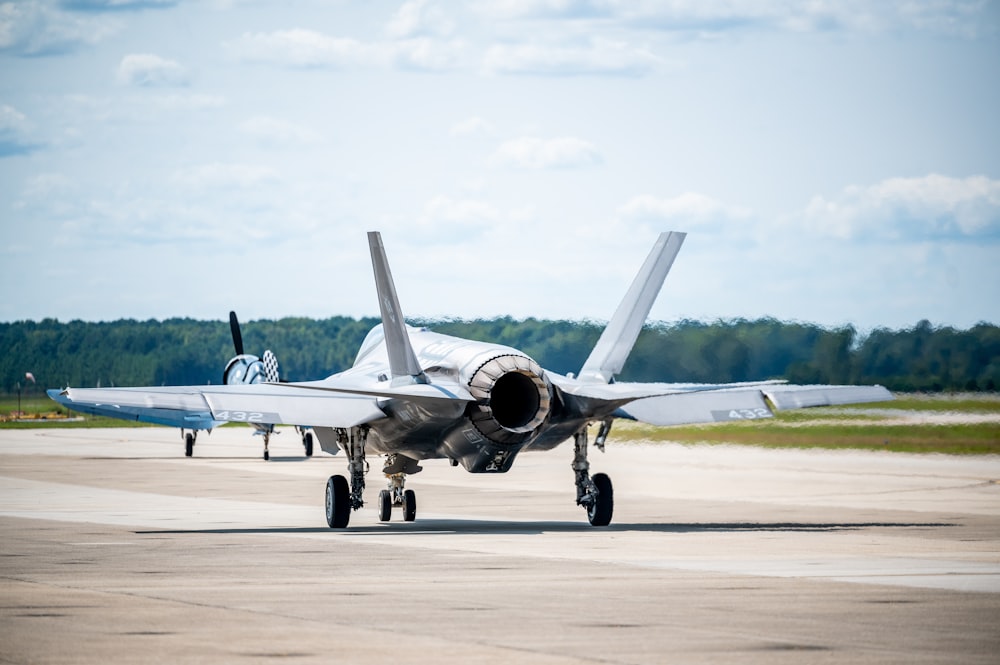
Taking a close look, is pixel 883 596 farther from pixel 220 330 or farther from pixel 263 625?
pixel 220 330

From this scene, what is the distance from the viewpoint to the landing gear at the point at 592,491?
1110 inches

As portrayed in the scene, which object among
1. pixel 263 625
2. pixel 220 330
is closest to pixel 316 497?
pixel 263 625

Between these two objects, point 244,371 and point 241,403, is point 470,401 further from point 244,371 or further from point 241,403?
point 244,371

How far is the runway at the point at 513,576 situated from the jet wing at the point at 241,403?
6.32ft

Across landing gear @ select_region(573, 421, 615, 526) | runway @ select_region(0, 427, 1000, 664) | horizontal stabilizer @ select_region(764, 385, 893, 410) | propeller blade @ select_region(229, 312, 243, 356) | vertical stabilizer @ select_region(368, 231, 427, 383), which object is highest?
propeller blade @ select_region(229, 312, 243, 356)

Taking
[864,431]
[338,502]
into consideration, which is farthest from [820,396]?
[864,431]

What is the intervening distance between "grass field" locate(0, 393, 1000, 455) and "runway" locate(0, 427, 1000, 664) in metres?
6.07

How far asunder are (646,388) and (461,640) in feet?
48.2

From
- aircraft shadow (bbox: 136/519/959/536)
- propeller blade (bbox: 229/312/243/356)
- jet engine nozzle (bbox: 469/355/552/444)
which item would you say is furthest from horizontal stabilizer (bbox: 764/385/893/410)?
propeller blade (bbox: 229/312/243/356)

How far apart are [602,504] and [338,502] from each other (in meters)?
4.56

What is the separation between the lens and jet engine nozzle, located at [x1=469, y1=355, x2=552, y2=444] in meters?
26.3

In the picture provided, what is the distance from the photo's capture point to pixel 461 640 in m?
14.1

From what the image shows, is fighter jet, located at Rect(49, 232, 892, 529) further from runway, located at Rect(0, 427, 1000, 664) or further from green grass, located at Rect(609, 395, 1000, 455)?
green grass, located at Rect(609, 395, 1000, 455)

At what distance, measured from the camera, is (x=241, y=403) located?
90.1 feet
